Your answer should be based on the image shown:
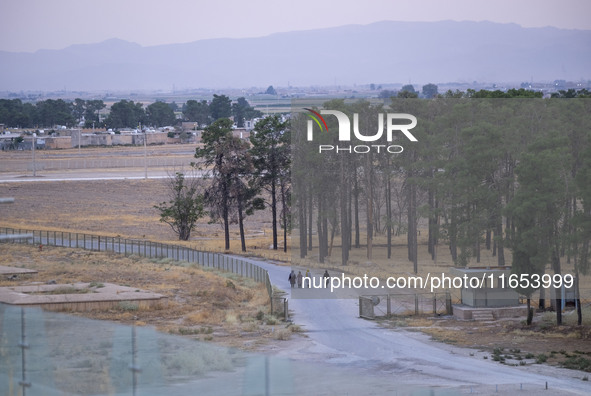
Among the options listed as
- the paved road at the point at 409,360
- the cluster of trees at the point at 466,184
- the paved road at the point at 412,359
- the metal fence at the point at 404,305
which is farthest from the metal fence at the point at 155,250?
the paved road at the point at 409,360

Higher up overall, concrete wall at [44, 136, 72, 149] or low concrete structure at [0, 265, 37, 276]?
concrete wall at [44, 136, 72, 149]

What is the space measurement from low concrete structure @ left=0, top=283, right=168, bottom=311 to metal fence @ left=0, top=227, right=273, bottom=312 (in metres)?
6.33

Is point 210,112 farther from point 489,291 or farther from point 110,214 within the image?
point 489,291

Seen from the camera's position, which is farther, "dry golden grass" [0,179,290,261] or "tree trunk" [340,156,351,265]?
"dry golden grass" [0,179,290,261]

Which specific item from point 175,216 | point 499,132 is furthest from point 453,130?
point 175,216

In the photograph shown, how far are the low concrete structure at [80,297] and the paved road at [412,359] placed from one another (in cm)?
619

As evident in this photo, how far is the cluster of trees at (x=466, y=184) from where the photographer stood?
33469mm

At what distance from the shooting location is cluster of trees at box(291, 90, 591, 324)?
33.5 m

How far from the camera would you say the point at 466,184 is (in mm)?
38094

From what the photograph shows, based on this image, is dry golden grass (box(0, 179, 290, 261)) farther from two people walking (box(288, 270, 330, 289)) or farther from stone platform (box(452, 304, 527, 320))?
stone platform (box(452, 304, 527, 320))

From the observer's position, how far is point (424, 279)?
3841cm

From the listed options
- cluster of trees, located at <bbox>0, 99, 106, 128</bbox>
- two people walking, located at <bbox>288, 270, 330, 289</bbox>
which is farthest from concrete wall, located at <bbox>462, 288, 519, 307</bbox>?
cluster of trees, located at <bbox>0, 99, 106, 128</bbox>

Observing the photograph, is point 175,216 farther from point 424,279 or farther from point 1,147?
point 1,147

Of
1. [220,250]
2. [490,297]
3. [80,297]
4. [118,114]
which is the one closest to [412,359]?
[490,297]
